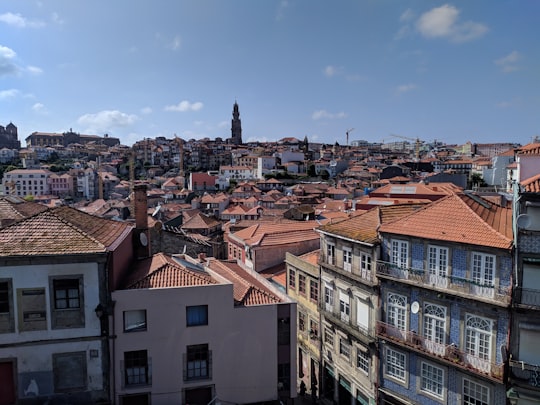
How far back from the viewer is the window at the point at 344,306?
2242 cm

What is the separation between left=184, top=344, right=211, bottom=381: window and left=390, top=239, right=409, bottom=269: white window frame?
9.66 m

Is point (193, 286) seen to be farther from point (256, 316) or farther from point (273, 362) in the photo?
A: point (273, 362)

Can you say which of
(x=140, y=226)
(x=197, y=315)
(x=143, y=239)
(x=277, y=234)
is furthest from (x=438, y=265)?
Answer: (x=277, y=234)

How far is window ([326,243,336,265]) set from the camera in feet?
76.4

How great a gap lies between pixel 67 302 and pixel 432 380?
52.8 feet

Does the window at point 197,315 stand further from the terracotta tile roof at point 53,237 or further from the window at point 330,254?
the window at point 330,254

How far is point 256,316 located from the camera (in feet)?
55.5

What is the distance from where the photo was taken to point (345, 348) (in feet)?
76.6

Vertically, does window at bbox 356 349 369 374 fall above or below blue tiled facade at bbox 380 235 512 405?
below

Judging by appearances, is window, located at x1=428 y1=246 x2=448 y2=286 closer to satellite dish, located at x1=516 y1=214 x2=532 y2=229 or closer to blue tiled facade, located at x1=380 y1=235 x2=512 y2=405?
blue tiled facade, located at x1=380 y1=235 x2=512 y2=405

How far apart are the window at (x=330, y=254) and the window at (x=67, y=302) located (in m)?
13.6

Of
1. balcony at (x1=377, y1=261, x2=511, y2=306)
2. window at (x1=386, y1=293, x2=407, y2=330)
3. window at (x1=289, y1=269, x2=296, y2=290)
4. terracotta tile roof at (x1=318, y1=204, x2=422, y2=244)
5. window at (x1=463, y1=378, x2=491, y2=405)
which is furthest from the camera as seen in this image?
window at (x1=289, y1=269, x2=296, y2=290)

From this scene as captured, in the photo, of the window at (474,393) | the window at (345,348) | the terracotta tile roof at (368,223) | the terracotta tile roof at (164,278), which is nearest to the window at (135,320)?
the terracotta tile roof at (164,278)

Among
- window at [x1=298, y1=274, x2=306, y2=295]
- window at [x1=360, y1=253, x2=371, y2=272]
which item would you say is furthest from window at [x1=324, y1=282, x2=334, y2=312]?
window at [x1=360, y1=253, x2=371, y2=272]
